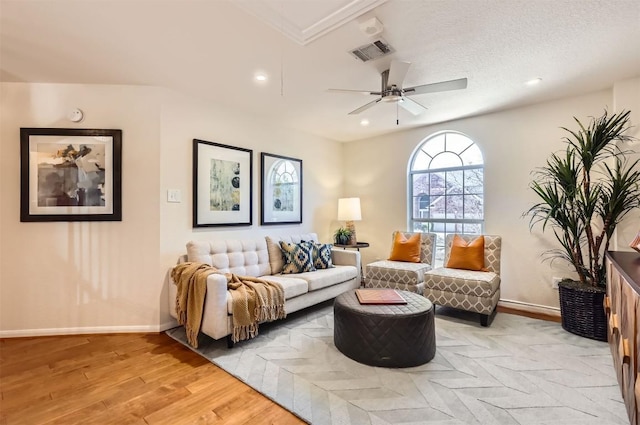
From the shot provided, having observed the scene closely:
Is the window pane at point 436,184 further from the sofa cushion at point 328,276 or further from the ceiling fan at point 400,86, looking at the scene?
the ceiling fan at point 400,86

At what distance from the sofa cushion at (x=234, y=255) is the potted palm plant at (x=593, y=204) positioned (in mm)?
3096

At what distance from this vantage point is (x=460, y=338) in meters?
2.72

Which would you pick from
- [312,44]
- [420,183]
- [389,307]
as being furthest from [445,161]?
[312,44]

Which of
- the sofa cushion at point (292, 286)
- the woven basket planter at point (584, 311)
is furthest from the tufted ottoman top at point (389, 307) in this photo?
the woven basket planter at point (584, 311)

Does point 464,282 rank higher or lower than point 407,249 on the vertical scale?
lower

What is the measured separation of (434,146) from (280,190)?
2384mm

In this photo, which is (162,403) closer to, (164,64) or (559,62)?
(164,64)

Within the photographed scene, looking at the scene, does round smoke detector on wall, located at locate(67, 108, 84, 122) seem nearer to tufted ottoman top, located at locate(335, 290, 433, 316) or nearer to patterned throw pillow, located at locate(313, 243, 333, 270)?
patterned throw pillow, located at locate(313, 243, 333, 270)

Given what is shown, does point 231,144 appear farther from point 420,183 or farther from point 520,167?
point 520,167

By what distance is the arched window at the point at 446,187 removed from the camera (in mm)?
4023

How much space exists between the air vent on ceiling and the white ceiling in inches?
2.2

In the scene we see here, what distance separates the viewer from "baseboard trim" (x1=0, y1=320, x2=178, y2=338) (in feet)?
9.27

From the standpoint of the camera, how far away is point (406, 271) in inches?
A: 141

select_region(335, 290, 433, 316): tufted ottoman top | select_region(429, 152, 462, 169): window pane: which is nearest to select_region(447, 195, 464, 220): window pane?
select_region(429, 152, 462, 169): window pane
